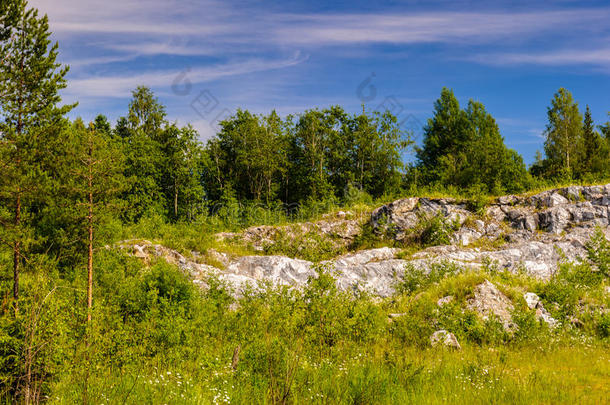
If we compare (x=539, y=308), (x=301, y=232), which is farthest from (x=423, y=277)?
(x=301, y=232)

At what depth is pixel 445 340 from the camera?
30.4 ft

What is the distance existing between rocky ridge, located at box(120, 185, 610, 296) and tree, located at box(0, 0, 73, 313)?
523 centimetres

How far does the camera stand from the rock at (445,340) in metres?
9.09

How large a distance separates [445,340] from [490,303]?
3.89 m

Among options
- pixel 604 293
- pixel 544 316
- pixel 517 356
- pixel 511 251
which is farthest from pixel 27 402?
pixel 511 251

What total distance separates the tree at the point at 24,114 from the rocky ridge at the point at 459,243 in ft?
17.2

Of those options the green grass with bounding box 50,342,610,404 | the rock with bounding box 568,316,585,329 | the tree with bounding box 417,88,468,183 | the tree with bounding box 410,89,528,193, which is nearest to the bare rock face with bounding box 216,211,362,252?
the rock with bounding box 568,316,585,329

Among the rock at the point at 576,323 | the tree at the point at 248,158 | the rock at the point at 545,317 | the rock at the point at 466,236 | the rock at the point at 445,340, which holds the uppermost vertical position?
the tree at the point at 248,158

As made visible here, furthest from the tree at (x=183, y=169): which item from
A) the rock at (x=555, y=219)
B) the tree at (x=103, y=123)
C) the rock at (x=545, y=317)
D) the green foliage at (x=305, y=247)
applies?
the rock at (x=545, y=317)

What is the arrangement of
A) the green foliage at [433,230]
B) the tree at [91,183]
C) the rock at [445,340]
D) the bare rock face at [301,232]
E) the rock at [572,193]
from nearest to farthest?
the rock at [445,340]
the tree at [91,183]
the green foliage at [433,230]
the rock at [572,193]
the bare rock face at [301,232]

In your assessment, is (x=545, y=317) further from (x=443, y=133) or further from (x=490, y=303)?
(x=443, y=133)

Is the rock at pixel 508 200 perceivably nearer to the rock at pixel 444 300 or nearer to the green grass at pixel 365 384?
the rock at pixel 444 300

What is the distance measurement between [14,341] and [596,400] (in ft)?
26.8

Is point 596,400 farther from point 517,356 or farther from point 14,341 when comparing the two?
point 14,341
